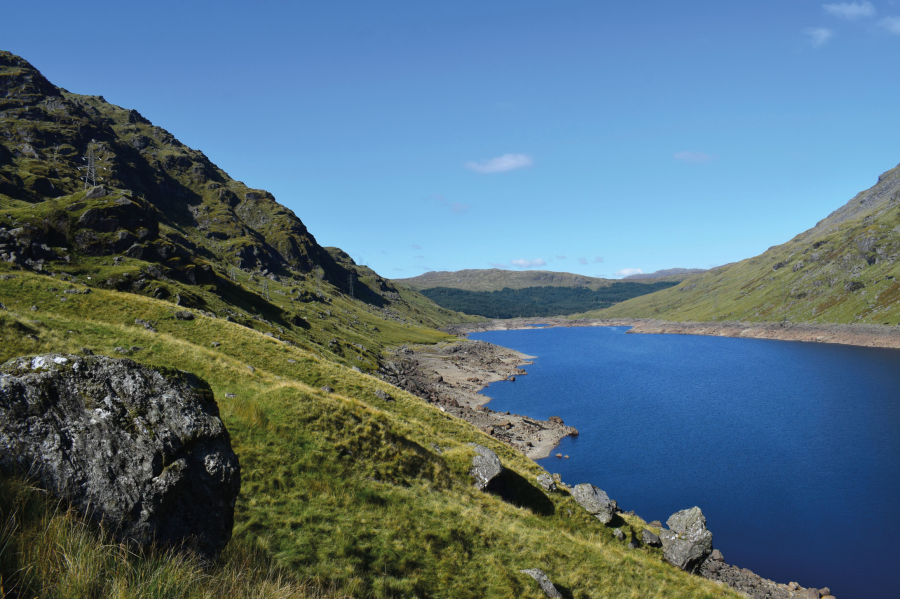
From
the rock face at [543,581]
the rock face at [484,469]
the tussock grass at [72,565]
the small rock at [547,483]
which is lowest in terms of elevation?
the small rock at [547,483]

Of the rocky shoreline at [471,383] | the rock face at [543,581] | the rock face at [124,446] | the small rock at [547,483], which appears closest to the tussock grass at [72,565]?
the rock face at [124,446]

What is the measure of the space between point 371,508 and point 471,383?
109 m

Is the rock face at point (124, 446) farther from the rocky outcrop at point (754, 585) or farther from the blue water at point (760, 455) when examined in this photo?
the blue water at point (760, 455)

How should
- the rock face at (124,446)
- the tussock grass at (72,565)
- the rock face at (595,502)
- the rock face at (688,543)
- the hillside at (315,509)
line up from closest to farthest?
1. the tussock grass at (72,565)
2. the hillside at (315,509)
3. the rock face at (124,446)
4. the rock face at (688,543)
5. the rock face at (595,502)

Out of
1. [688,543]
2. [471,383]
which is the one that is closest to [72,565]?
[688,543]

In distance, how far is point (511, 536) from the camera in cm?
2183

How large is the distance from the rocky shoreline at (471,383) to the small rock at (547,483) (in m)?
30.3

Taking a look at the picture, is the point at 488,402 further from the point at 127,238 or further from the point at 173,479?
the point at 173,479

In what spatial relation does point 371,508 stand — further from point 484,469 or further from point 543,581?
point 484,469

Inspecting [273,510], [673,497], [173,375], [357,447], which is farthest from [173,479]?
[673,497]

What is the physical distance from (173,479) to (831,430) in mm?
107689

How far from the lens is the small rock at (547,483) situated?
3325 cm

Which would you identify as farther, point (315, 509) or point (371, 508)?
point (371, 508)

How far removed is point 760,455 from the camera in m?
70.8
